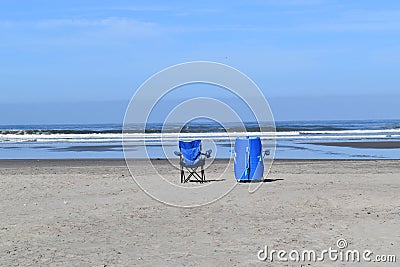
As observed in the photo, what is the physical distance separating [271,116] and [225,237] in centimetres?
326

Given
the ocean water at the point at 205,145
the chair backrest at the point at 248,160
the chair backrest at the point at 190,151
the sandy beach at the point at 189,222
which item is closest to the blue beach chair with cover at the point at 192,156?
the chair backrest at the point at 190,151

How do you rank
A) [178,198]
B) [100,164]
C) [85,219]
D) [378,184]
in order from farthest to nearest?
[100,164] < [378,184] < [178,198] < [85,219]

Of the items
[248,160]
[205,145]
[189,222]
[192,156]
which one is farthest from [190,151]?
[205,145]

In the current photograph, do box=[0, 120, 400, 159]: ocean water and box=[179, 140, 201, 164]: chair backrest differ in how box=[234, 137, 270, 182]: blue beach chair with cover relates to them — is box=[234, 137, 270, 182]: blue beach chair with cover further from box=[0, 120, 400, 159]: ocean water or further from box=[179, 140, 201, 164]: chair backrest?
box=[179, 140, 201, 164]: chair backrest

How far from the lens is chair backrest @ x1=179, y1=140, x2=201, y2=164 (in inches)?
552

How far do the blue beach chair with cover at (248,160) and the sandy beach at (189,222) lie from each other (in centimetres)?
37

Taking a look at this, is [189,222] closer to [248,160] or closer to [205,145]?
[248,160]

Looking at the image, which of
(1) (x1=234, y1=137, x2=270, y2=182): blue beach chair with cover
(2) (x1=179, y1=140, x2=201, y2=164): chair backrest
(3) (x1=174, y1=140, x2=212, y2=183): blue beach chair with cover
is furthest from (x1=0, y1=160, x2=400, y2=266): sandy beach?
(2) (x1=179, y1=140, x2=201, y2=164): chair backrest

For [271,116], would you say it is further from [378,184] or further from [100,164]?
[100,164]

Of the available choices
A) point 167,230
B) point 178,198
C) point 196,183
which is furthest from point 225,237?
point 196,183

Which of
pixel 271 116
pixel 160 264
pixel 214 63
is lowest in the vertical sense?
pixel 160 264

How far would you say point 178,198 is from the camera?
11156 mm

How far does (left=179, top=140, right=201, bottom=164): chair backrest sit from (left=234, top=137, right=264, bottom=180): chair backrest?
40.9 inches

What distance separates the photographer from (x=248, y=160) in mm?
13391
